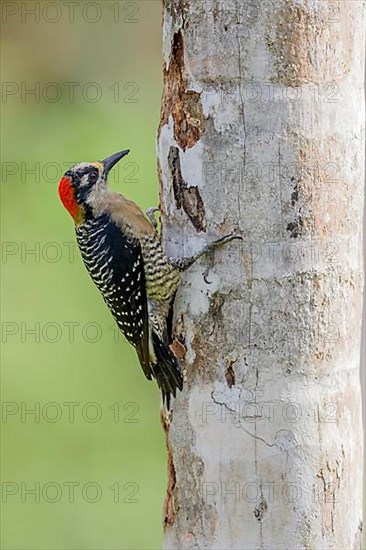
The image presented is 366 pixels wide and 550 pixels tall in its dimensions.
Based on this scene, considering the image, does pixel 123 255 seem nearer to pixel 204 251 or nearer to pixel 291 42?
pixel 204 251

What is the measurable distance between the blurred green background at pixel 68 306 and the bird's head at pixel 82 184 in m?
2.50

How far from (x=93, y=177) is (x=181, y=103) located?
27.7 inches

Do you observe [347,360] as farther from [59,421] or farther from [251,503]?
[59,421]

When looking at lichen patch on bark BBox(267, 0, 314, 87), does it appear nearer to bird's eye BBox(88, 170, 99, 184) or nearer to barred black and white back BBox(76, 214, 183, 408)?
barred black and white back BBox(76, 214, 183, 408)

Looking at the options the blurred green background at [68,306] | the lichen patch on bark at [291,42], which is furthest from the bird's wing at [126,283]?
the blurred green background at [68,306]

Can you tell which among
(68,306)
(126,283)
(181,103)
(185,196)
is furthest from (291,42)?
(68,306)

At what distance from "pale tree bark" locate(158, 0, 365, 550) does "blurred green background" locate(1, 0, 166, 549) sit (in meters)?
3.19

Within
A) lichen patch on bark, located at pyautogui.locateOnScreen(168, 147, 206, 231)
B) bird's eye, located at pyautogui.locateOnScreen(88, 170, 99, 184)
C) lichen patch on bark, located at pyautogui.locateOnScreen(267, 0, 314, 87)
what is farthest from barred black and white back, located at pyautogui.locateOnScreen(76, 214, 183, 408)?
lichen patch on bark, located at pyautogui.locateOnScreen(267, 0, 314, 87)

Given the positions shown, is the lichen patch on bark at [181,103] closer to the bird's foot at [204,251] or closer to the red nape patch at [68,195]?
the bird's foot at [204,251]

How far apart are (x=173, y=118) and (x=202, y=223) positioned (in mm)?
310

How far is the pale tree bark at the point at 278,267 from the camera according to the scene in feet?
8.70

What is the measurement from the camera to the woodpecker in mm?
3244

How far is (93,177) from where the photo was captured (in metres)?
3.48

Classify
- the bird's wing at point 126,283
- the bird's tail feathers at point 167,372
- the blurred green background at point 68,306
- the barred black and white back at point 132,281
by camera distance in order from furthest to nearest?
the blurred green background at point 68,306 → the bird's wing at point 126,283 → the barred black and white back at point 132,281 → the bird's tail feathers at point 167,372
